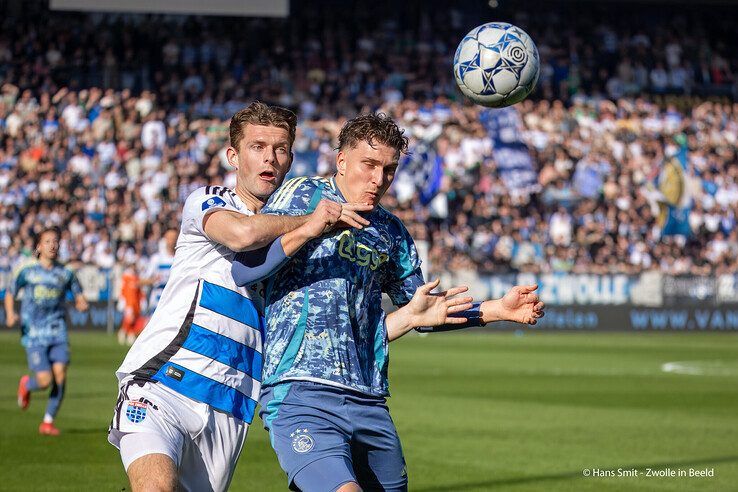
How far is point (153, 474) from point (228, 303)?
921mm

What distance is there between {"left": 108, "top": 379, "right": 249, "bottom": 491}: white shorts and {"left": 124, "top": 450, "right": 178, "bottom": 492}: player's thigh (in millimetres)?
36

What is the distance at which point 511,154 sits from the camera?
3516 cm

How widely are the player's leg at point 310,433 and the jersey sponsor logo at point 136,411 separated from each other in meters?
0.53

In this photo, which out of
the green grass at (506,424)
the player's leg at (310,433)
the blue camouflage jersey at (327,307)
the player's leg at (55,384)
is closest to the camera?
the player's leg at (310,433)

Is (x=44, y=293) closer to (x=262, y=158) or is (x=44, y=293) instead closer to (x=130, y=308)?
(x=262, y=158)

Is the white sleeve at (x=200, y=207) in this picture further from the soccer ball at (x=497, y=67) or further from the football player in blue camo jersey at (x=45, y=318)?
the football player in blue camo jersey at (x=45, y=318)

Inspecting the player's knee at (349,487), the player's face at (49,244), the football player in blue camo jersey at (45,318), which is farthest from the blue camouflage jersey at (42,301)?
the player's knee at (349,487)

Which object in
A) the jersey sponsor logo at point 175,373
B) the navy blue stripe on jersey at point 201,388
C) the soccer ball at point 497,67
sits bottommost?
the navy blue stripe on jersey at point 201,388

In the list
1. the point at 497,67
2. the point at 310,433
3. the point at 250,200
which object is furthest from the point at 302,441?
the point at 497,67

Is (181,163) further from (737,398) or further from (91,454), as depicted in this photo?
(91,454)

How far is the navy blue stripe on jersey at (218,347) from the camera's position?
542 cm

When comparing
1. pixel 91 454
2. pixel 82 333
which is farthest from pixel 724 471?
pixel 82 333

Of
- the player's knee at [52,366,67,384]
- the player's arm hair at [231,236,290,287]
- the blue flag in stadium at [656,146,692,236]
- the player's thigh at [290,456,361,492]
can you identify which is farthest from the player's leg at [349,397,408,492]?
the blue flag in stadium at [656,146,692,236]

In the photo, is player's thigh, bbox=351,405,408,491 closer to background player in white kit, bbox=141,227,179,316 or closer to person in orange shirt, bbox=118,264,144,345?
background player in white kit, bbox=141,227,179,316
